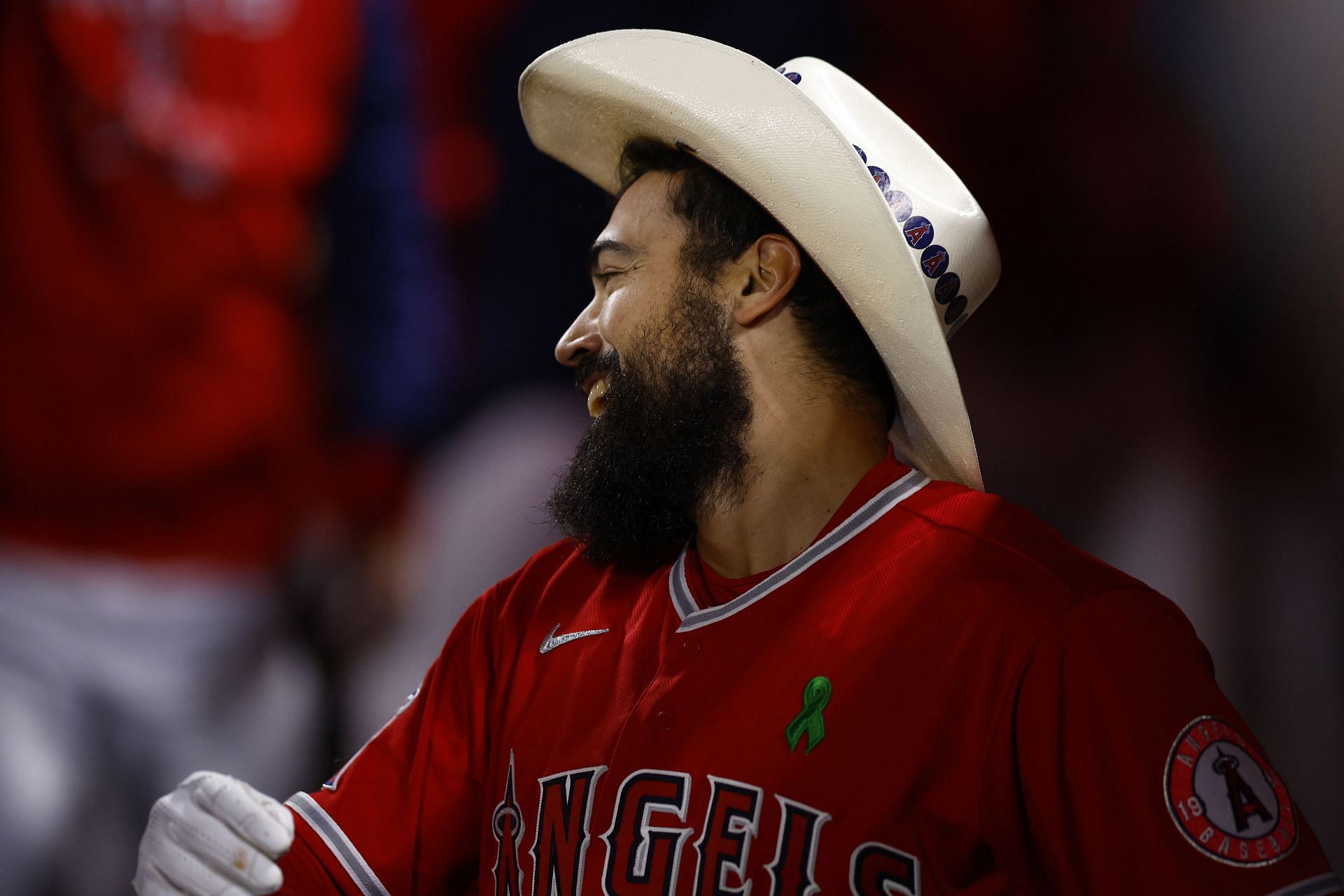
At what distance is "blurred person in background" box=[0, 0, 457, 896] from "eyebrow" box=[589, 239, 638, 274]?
619 mm

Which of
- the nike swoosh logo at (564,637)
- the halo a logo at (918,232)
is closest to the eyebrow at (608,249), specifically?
the halo a logo at (918,232)

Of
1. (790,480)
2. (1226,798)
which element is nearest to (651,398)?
(790,480)

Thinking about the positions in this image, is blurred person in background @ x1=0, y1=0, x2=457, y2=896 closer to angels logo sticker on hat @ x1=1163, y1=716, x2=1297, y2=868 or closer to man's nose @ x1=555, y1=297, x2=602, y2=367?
man's nose @ x1=555, y1=297, x2=602, y2=367

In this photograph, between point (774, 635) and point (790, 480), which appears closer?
point (774, 635)

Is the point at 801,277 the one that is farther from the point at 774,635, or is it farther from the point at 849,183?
the point at 774,635

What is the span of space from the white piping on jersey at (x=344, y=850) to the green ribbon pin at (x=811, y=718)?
0.48 meters

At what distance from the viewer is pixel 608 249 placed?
1300mm

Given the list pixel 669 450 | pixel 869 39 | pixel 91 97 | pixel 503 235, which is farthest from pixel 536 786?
pixel 91 97

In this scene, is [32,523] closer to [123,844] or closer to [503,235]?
[123,844]

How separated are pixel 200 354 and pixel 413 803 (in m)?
0.95

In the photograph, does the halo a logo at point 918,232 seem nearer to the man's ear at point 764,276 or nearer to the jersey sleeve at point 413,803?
the man's ear at point 764,276

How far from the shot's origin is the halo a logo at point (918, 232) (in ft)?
3.76

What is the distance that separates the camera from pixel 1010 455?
5.66ft

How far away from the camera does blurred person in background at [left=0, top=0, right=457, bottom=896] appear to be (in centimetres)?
180
